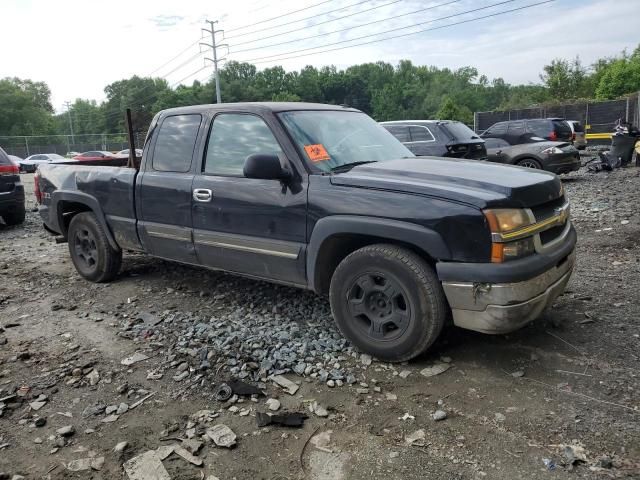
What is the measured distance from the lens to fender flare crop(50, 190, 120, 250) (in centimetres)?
551

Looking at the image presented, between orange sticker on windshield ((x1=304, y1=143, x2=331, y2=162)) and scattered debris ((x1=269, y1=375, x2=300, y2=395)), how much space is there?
167 centimetres

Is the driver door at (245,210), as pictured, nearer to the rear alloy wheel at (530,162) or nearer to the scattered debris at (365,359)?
the scattered debris at (365,359)

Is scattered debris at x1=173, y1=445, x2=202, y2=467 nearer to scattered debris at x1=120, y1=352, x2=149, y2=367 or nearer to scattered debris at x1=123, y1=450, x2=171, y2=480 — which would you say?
scattered debris at x1=123, y1=450, x2=171, y2=480

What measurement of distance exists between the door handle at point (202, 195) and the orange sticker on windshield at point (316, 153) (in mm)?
988

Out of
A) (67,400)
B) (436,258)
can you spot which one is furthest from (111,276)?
(436,258)

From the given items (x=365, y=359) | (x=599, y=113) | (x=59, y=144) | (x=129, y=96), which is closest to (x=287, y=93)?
(x=129, y=96)

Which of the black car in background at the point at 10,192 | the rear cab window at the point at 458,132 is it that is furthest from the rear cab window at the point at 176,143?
the rear cab window at the point at 458,132

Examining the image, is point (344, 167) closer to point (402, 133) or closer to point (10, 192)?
point (402, 133)

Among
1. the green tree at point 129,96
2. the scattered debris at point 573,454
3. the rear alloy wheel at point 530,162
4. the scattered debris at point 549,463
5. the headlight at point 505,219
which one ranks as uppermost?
the green tree at point 129,96

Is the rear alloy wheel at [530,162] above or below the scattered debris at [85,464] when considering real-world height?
above

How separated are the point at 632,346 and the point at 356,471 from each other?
2.41 metres

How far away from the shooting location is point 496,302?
3.16 meters

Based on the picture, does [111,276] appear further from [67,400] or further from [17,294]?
[67,400]

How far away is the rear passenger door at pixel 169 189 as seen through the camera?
4664 millimetres
